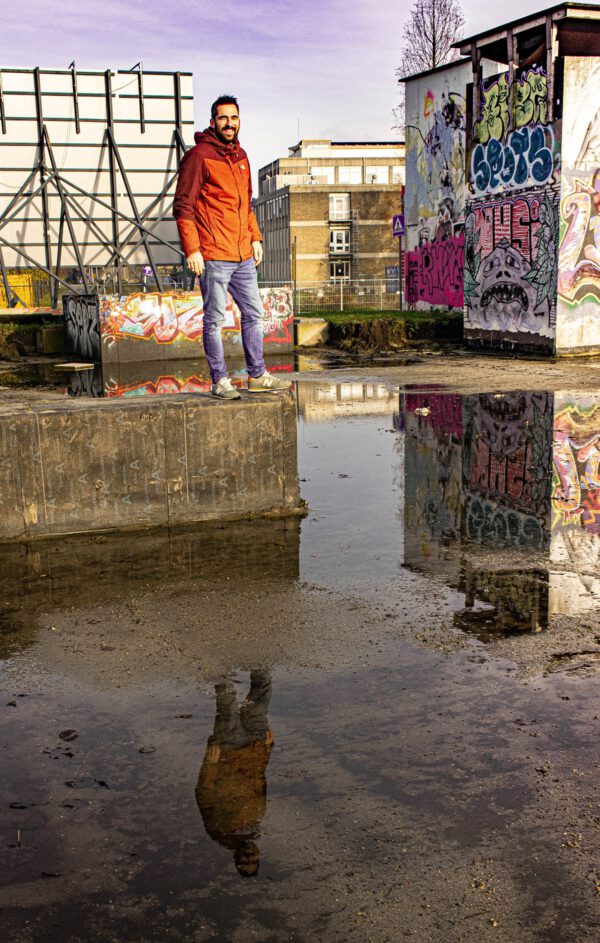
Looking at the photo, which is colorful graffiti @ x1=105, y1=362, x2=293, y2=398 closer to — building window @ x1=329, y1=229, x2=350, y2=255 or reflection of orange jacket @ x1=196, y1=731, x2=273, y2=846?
reflection of orange jacket @ x1=196, y1=731, x2=273, y2=846

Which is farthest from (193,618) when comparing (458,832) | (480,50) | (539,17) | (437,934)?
(480,50)

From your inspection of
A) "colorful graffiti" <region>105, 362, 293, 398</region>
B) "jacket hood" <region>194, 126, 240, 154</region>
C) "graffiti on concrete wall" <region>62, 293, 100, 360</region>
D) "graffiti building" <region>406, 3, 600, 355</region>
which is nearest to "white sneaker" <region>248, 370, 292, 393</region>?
"jacket hood" <region>194, 126, 240, 154</region>

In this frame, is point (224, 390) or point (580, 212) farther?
point (580, 212)

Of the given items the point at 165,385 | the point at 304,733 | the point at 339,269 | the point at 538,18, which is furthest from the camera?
the point at 339,269

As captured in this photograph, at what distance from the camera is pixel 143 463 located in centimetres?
713

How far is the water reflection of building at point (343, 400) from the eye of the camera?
1376 centimetres

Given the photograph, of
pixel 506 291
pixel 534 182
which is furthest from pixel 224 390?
pixel 506 291

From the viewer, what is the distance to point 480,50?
22.2 m

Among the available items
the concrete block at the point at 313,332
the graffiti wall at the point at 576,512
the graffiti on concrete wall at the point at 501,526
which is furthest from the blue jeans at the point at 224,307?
the concrete block at the point at 313,332

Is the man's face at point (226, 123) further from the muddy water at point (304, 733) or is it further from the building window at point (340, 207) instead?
the building window at point (340, 207)

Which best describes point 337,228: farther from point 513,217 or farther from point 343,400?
point 343,400

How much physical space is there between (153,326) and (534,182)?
9.52m

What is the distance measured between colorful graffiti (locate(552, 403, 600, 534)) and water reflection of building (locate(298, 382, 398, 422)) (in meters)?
2.82

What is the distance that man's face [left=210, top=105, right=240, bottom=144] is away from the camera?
7086 mm
